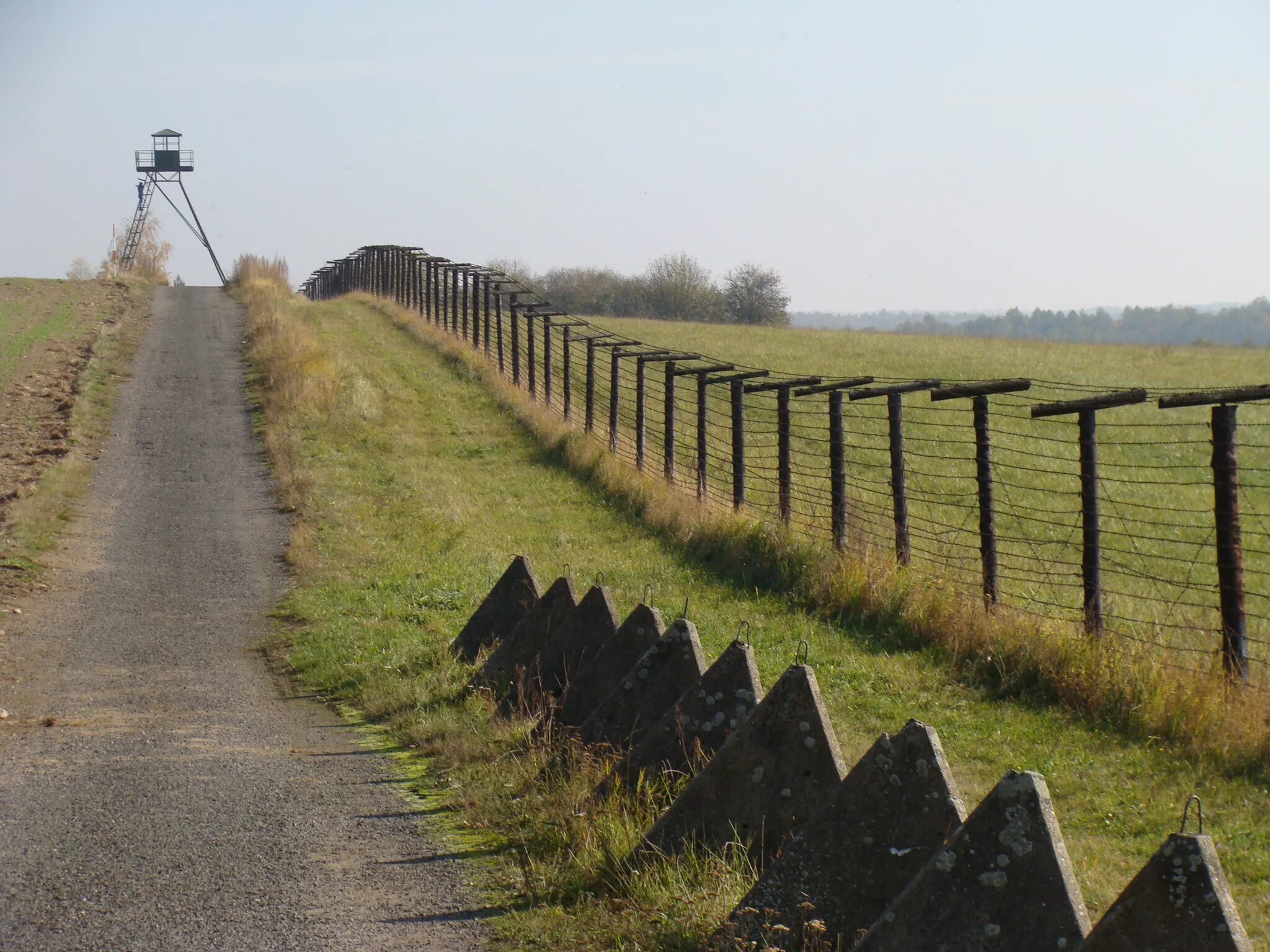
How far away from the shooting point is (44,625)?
35.6ft

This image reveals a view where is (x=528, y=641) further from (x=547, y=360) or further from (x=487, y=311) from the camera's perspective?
(x=487, y=311)

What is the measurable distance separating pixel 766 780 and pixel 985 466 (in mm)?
5751

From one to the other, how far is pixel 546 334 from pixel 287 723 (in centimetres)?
1824

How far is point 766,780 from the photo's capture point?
483 cm

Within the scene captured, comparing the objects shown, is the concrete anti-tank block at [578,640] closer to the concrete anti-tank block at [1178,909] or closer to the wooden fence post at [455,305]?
the concrete anti-tank block at [1178,909]

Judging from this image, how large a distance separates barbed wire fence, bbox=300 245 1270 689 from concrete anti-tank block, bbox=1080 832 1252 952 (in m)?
3.97

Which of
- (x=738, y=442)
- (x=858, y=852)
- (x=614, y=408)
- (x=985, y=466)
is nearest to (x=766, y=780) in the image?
(x=858, y=852)

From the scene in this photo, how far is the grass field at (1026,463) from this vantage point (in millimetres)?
11086

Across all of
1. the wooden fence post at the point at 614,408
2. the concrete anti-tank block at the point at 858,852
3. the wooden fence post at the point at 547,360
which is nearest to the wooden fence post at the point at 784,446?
the wooden fence post at the point at 614,408

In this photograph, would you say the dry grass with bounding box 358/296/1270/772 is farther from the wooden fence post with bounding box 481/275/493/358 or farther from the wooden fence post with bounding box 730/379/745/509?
the wooden fence post with bounding box 481/275/493/358

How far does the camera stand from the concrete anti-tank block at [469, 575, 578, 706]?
7840 millimetres

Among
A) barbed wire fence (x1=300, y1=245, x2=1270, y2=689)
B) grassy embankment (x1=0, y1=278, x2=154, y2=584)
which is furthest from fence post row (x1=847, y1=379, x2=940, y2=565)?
grassy embankment (x1=0, y1=278, x2=154, y2=584)

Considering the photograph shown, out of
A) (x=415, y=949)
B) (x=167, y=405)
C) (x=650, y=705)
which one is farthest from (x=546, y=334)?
(x=415, y=949)

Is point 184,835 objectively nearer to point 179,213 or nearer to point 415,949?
point 415,949
